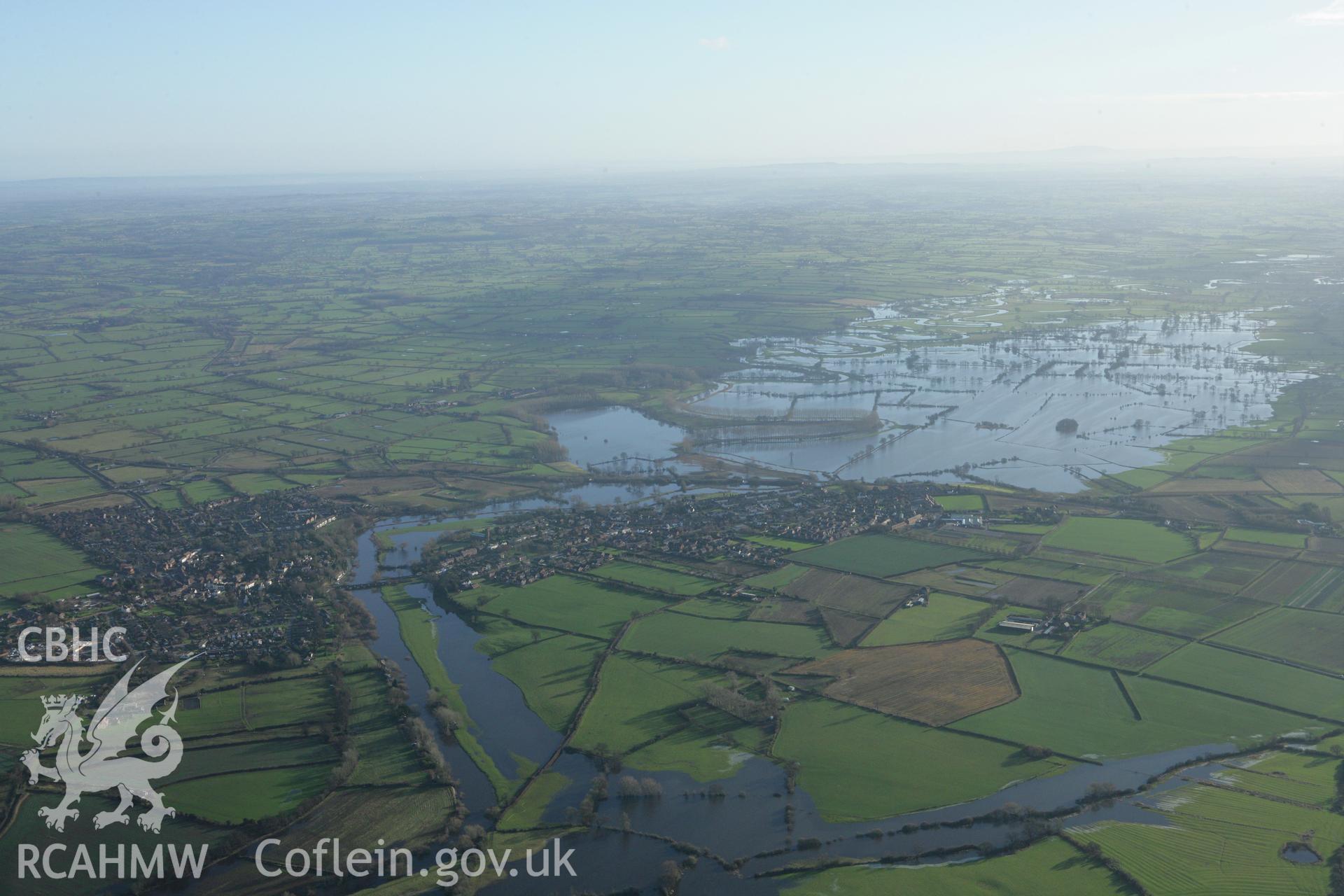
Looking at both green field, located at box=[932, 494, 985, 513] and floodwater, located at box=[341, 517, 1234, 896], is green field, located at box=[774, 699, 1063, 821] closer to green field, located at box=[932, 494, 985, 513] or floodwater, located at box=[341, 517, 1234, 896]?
floodwater, located at box=[341, 517, 1234, 896]

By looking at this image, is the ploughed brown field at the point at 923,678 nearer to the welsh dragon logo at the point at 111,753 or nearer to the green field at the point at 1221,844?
the green field at the point at 1221,844

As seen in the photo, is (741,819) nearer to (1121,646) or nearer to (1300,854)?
(1300,854)

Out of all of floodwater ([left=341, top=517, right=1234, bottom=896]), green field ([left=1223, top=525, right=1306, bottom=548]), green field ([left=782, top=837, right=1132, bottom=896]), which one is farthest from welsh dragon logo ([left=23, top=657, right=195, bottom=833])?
green field ([left=1223, top=525, right=1306, bottom=548])

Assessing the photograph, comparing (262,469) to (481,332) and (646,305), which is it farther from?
(646,305)

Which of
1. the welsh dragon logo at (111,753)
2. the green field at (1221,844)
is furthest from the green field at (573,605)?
the green field at (1221,844)

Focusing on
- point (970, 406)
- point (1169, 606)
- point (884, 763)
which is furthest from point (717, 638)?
point (970, 406)

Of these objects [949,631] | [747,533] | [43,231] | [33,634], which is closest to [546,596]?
[747,533]

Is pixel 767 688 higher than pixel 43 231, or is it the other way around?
pixel 43 231

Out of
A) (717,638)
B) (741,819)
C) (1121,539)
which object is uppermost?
(1121,539)
